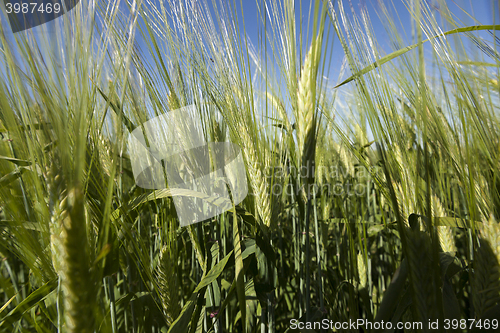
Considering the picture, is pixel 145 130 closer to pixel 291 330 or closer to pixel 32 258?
pixel 32 258

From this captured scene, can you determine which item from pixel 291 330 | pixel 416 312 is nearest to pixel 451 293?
pixel 416 312

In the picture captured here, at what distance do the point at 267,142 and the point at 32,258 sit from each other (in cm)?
74

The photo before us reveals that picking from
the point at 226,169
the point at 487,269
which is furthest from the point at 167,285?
the point at 487,269

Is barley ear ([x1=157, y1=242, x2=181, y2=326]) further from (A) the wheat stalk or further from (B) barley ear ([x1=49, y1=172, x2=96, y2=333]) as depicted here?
(A) the wheat stalk

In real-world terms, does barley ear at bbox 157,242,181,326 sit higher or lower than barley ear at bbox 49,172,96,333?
lower

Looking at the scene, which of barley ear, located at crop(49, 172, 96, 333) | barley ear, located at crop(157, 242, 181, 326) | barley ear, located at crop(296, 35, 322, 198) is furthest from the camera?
barley ear, located at crop(157, 242, 181, 326)

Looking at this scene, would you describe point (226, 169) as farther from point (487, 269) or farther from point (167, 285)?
point (487, 269)

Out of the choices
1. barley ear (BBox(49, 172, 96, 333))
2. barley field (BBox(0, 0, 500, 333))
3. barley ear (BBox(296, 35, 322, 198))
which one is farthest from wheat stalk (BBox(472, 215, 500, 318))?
barley ear (BBox(49, 172, 96, 333))

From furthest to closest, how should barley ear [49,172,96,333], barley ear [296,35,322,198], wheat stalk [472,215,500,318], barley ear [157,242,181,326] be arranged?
barley ear [157,242,181,326] → barley ear [296,35,322,198] → wheat stalk [472,215,500,318] → barley ear [49,172,96,333]

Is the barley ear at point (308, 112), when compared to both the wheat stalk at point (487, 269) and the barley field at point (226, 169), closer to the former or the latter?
the barley field at point (226, 169)

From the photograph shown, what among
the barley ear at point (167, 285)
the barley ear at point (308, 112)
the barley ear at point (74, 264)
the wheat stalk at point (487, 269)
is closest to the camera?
the barley ear at point (74, 264)

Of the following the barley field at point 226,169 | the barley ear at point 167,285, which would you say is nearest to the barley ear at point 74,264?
the barley field at point 226,169

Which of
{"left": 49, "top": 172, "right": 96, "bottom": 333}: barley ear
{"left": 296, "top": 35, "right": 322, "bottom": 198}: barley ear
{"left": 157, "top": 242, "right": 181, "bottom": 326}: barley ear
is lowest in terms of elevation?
{"left": 157, "top": 242, "right": 181, "bottom": 326}: barley ear

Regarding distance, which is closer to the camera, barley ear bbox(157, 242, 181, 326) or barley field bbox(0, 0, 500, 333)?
barley field bbox(0, 0, 500, 333)
